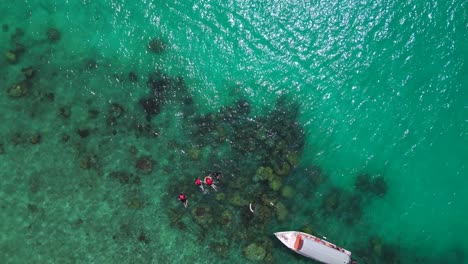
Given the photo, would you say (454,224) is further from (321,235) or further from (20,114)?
(20,114)

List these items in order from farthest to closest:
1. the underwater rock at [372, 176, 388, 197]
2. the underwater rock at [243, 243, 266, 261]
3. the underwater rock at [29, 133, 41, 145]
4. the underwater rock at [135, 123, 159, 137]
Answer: the underwater rock at [372, 176, 388, 197] < the underwater rock at [135, 123, 159, 137] < the underwater rock at [243, 243, 266, 261] < the underwater rock at [29, 133, 41, 145]

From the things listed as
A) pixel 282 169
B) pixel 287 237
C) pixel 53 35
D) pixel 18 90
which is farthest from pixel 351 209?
pixel 18 90

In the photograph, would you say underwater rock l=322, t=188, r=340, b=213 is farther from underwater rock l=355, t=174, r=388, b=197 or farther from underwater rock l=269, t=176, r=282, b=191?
underwater rock l=269, t=176, r=282, b=191

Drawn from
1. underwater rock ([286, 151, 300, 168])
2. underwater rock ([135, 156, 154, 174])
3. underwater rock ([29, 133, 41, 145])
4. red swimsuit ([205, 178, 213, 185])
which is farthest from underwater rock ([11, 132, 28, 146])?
underwater rock ([286, 151, 300, 168])

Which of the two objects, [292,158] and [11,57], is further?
[292,158]

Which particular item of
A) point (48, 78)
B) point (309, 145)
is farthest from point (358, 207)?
point (48, 78)

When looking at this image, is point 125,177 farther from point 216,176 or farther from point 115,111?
point 216,176
